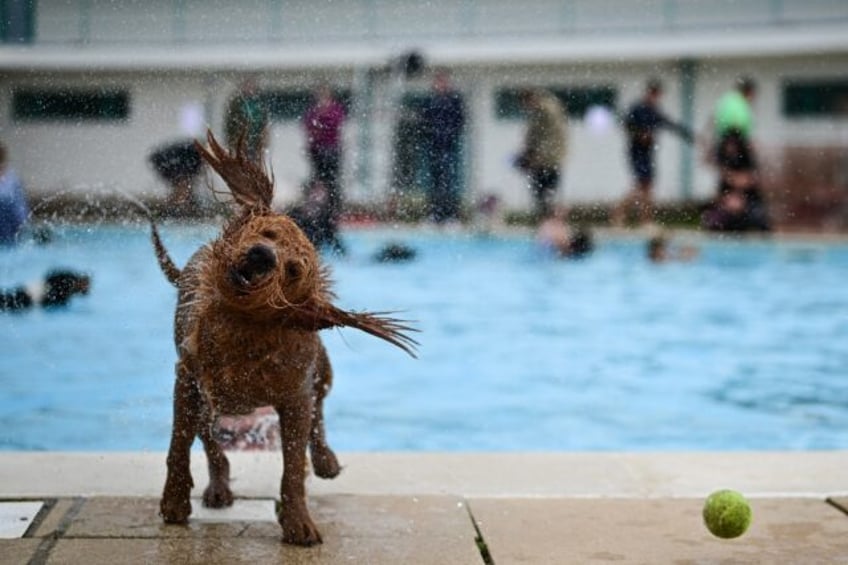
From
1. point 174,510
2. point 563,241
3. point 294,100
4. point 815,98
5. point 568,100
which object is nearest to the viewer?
point 174,510

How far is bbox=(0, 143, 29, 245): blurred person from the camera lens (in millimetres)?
11867

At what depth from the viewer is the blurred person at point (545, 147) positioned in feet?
55.5

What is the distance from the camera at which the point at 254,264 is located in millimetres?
3842

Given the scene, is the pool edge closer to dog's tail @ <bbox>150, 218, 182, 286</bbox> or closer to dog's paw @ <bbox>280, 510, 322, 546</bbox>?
dog's paw @ <bbox>280, 510, 322, 546</bbox>

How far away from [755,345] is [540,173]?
7.45m

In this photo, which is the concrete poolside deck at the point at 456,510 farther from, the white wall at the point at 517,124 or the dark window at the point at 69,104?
the dark window at the point at 69,104

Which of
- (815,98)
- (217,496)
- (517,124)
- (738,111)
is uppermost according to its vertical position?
(815,98)

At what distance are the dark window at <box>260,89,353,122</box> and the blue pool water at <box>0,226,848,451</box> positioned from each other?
1803 mm

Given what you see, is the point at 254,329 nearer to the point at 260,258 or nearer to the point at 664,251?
the point at 260,258

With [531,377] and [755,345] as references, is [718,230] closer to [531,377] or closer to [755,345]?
[755,345]

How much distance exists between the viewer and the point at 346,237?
54.5 feet

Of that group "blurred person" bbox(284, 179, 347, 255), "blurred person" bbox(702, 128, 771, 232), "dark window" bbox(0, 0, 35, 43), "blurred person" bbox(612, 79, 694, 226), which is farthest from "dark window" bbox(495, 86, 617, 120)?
"blurred person" bbox(284, 179, 347, 255)

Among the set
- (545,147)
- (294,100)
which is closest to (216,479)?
(545,147)

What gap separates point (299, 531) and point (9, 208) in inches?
335
